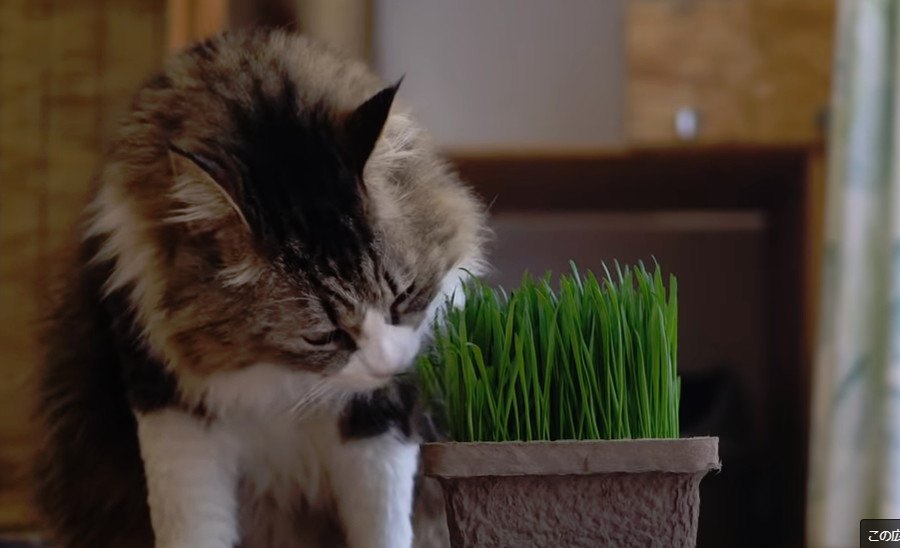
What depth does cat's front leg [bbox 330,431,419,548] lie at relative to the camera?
1056 mm

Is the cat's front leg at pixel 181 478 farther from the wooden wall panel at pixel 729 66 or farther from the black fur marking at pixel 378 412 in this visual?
the wooden wall panel at pixel 729 66

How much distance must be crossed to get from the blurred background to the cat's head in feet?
1.64

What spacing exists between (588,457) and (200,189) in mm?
413

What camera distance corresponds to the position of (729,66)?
173 centimetres

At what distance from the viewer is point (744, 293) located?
2.46 meters

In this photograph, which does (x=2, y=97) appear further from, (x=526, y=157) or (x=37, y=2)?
(x=526, y=157)

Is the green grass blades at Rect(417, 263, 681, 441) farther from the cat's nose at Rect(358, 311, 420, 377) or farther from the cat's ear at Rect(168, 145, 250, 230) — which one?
the cat's ear at Rect(168, 145, 250, 230)

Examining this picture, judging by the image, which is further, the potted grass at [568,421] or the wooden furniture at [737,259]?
the wooden furniture at [737,259]

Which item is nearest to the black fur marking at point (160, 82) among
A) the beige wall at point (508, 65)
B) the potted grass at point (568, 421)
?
the potted grass at point (568, 421)

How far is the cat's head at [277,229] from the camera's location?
93cm

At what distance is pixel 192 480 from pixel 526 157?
965 mm

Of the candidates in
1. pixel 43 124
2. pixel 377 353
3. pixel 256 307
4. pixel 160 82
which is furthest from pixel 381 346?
pixel 43 124

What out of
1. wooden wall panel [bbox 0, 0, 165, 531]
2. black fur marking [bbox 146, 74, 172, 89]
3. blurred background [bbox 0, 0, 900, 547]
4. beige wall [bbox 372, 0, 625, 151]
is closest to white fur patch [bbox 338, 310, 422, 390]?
black fur marking [bbox 146, 74, 172, 89]

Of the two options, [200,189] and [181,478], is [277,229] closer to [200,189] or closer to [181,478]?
[200,189]
